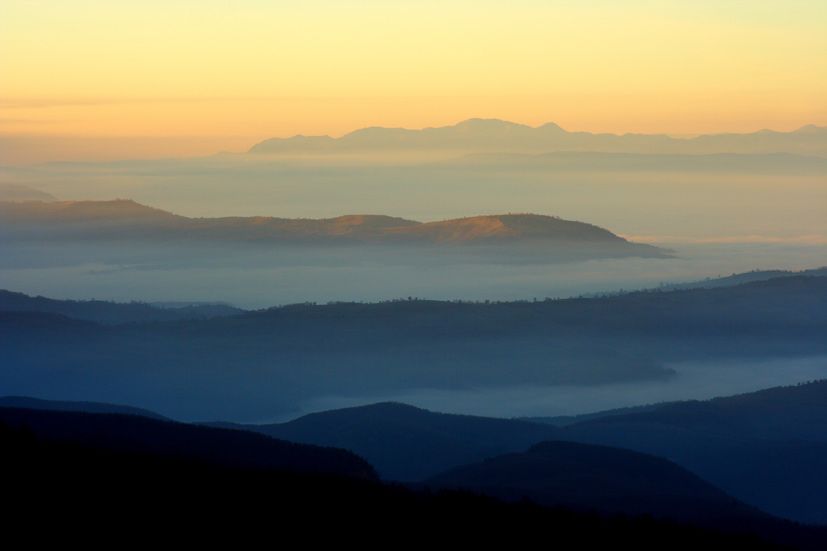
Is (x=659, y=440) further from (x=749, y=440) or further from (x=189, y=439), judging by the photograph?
(x=189, y=439)

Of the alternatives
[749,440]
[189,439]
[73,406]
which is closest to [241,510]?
[189,439]

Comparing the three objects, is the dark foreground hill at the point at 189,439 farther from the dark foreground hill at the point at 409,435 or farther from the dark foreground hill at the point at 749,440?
the dark foreground hill at the point at 749,440

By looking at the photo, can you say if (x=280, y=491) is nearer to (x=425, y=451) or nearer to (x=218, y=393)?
(x=425, y=451)

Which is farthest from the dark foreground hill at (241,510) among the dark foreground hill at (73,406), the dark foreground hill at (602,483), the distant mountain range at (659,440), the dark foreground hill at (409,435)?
the dark foreground hill at (409,435)

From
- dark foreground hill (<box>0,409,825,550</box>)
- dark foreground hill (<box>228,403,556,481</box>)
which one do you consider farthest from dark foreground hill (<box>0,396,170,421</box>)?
dark foreground hill (<box>0,409,825,550</box>)

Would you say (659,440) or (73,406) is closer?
(73,406)

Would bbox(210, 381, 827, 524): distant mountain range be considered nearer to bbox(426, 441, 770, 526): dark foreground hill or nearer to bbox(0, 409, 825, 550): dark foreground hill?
bbox(426, 441, 770, 526): dark foreground hill

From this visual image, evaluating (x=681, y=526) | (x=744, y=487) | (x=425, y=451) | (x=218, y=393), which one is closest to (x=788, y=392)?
(x=744, y=487)

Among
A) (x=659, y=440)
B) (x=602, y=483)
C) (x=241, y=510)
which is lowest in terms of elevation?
(x=659, y=440)
